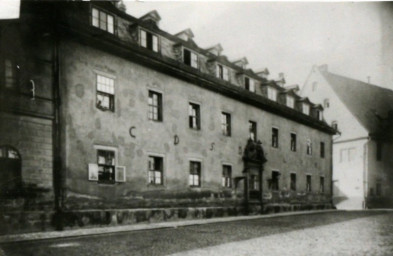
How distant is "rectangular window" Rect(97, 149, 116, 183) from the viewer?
1426 cm

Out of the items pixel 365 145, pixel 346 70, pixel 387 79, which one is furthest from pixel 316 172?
pixel 387 79

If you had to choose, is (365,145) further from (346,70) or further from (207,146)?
(346,70)

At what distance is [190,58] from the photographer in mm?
19141

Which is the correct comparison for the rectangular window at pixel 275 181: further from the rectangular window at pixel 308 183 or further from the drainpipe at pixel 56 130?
the drainpipe at pixel 56 130

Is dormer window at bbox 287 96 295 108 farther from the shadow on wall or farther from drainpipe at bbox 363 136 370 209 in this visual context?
the shadow on wall

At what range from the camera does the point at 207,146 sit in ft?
63.7

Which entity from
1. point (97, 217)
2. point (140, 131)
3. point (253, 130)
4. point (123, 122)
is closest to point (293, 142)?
point (253, 130)

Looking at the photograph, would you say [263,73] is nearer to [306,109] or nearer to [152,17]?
[306,109]

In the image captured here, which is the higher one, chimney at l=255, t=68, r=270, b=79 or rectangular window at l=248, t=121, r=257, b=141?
chimney at l=255, t=68, r=270, b=79

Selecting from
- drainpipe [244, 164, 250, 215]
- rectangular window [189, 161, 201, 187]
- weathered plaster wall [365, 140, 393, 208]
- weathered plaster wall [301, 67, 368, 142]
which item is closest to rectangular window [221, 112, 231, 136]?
drainpipe [244, 164, 250, 215]

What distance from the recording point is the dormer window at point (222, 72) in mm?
21122

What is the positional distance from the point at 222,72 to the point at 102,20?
26.9ft

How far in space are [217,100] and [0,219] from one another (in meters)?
12.1

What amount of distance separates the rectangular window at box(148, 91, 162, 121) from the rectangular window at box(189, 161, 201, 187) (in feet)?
9.67
